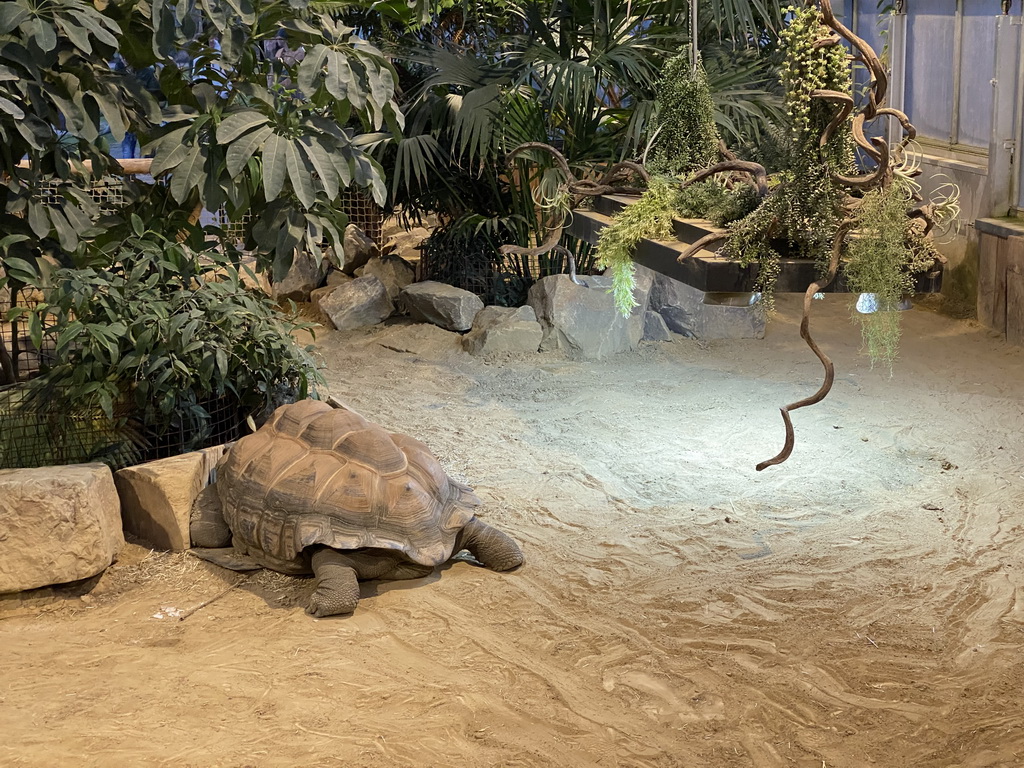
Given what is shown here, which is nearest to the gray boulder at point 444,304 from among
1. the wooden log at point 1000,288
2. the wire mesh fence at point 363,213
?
the wire mesh fence at point 363,213

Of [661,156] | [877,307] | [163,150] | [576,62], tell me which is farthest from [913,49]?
[163,150]

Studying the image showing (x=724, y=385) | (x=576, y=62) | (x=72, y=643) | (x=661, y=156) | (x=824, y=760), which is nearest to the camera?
(x=824, y=760)

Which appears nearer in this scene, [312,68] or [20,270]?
[312,68]

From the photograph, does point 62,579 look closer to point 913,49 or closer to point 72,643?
point 72,643

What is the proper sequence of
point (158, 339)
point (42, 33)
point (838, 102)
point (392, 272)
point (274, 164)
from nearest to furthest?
point (838, 102)
point (42, 33)
point (274, 164)
point (158, 339)
point (392, 272)

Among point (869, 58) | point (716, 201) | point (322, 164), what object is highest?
point (869, 58)

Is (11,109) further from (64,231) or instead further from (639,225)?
(639,225)

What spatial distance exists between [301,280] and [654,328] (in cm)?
350

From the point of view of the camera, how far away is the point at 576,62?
24.9 feet

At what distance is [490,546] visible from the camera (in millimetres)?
4250

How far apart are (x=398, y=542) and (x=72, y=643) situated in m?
1.21

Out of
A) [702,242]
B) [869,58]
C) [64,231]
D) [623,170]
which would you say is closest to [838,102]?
[869,58]

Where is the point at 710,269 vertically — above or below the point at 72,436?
above

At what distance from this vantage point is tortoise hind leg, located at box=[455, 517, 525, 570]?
425 centimetres
